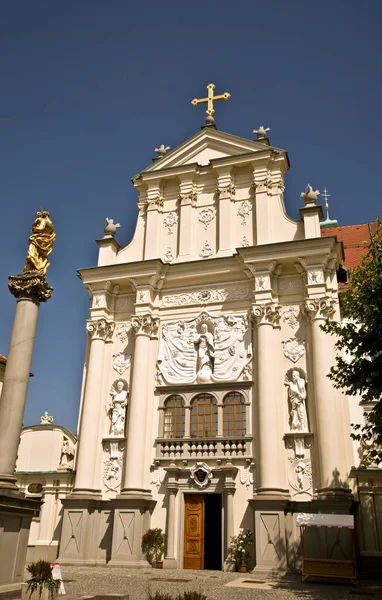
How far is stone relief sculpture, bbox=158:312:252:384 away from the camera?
72.3ft

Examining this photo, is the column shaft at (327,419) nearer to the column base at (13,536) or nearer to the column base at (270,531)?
the column base at (270,531)

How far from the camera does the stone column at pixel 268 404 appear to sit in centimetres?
1928

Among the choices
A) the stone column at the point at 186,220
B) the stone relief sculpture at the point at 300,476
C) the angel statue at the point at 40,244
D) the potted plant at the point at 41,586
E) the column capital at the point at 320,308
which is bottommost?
the potted plant at the point at 41,586

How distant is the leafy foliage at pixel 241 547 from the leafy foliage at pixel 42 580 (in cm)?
972

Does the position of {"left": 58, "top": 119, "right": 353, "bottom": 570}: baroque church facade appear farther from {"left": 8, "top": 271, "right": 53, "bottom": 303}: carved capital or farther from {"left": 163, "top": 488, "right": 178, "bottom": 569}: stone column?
{"left": 8, "top": 271, "right": 53, "bottom": 303}: carved capital

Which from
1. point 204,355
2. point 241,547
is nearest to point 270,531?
point 241,547

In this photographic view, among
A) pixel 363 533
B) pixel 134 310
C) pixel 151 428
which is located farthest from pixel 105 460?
pixel 363 533

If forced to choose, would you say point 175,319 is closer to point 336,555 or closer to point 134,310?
point 134,310

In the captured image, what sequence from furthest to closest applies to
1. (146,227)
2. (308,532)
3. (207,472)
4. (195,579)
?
(146,227) < (207,472) < (308,532) < (195,579)

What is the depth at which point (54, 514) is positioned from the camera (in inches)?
894

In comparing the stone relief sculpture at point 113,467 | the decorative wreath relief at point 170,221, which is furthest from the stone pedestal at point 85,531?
the decorative wreath relief at point 170,221

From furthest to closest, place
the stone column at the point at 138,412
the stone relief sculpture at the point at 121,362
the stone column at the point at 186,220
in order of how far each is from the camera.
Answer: the stone column at the point at 186,220, the stone relief sculpture at the point at 121,362, the stone column at the point at 138,412

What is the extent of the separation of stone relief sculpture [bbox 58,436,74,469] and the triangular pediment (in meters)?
13.0

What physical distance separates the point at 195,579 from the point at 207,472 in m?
4.48
